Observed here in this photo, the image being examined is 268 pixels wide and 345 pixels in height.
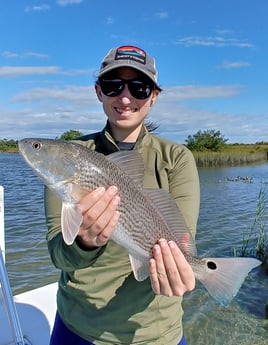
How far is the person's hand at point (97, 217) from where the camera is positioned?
5.76ft

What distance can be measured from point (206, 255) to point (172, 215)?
8071mm

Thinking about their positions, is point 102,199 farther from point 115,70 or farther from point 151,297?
point 115,70

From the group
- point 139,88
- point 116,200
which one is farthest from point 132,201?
point 139,88

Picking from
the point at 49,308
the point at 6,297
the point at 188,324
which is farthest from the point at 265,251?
the point at 6,297

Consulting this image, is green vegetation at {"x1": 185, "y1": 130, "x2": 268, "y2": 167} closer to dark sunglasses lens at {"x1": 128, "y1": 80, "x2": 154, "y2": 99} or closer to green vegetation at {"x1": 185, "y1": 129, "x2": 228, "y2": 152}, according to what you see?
green vegetation at {"x1": 185, "y1": 129, "x2": 228, "y2": 152}

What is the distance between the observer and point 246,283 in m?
7.68

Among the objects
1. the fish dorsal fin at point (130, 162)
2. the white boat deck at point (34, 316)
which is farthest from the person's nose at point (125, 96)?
the white boat deck at point (34, 316)

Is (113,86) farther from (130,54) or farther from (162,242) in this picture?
(162,242)

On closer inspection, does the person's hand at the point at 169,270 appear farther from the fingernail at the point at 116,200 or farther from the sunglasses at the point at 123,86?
the sunglasses at the point at 123,86

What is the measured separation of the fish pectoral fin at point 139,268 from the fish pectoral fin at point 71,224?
351 mm

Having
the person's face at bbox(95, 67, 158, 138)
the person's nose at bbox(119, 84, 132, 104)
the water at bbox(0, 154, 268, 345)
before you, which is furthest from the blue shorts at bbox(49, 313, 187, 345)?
the water at bbox(0, 154, 268, 345)

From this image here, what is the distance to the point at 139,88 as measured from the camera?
2164 millimetres

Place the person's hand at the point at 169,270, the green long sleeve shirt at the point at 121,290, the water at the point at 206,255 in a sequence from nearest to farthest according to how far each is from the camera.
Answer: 1. the person's hand at the point at 169,270
2. the green long sleeve shirt at the point at 121,290
3. the water at the point at 206,255

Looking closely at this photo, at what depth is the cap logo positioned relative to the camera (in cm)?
211
